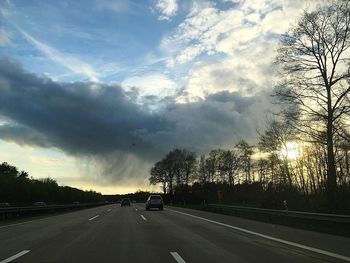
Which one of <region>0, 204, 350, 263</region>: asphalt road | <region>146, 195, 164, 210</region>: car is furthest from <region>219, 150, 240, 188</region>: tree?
<region>0, 204, 350, 263</region>: asphalt road

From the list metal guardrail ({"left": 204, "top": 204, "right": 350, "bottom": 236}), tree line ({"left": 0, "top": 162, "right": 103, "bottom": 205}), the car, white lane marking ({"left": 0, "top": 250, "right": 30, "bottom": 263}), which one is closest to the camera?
white lane marking ({"left": 0, "top": 250, "right": 30, "bottom": 263})

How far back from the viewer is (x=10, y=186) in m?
83.2

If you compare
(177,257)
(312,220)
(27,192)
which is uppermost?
(27,192)

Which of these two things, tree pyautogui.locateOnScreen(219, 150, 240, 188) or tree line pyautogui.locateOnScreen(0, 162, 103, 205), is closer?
tree line pyautogui.locateOnScreen(0, 162, 103, 205)

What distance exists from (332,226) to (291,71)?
2163 cm

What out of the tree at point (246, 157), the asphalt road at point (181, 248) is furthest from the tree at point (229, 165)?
the asphalt road at point (181, 248)

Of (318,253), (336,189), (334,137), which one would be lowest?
(318,253)

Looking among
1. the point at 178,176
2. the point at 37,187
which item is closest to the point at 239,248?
the point at 37,187

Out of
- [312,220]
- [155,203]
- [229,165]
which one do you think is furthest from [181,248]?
[229,165]

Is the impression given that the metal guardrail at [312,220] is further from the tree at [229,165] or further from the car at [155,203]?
the tree at [229,165]

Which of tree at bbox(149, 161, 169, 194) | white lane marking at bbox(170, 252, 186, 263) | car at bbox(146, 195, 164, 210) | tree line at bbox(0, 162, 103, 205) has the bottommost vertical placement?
white lane marking at bbox(170, 252, 186, 263)

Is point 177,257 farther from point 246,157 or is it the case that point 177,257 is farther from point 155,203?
point 246,157

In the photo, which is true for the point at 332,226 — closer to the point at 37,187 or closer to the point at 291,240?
the point at 291,240

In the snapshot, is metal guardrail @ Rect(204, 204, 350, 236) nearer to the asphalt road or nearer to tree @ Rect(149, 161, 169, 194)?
the asphalt road
